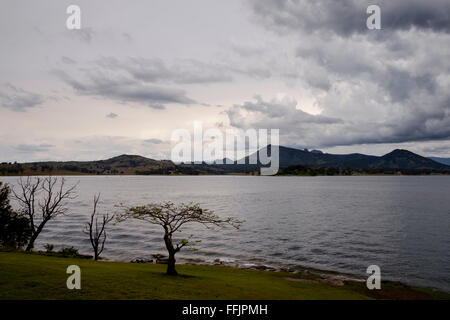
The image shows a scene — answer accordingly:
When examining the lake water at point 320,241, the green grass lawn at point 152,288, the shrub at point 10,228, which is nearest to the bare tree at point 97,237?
the lake water at point 320,241

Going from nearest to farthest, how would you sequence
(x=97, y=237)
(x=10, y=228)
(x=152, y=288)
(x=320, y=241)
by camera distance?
(x=152, y=288) → (x=97, y=237) → (x=10, y=228) → (x=320, y=241)

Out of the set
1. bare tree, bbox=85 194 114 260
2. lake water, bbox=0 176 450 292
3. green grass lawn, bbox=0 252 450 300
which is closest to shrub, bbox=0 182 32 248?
lake water, bbox=0 176 450 292

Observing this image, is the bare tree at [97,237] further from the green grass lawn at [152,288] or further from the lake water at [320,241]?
the green grass lawn at [152,288]

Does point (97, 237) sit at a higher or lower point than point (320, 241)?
higher

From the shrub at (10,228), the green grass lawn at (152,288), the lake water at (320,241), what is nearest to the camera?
the green grass lawn at (152,288)

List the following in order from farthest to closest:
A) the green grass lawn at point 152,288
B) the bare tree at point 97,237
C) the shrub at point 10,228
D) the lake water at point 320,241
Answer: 1. the shrub at point 10,228
2. the bare tree at point 97,237
3. the lake water at point 320,241
4. the green grass lawn at point 152,288

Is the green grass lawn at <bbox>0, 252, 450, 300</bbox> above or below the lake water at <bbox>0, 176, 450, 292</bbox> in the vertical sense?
above

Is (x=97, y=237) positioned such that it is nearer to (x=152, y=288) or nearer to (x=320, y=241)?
(x=152, y=288)

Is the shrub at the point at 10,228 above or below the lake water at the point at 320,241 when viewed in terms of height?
above

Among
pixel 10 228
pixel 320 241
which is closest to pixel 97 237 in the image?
pixel 10 228

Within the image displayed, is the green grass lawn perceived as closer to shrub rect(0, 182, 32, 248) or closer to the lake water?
the lake water

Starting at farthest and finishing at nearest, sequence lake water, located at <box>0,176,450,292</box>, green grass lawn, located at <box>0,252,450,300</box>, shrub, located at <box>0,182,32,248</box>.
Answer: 1. shrub, located at <box>0,182,32,248</box>
2. lake water, located at <box>0,176,450,292</box>
3. green grass lawn, located at <box>0,252,450,300</box>

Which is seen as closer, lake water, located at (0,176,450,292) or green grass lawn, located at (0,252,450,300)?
green grass lawn, located at (0,252,450,300)
